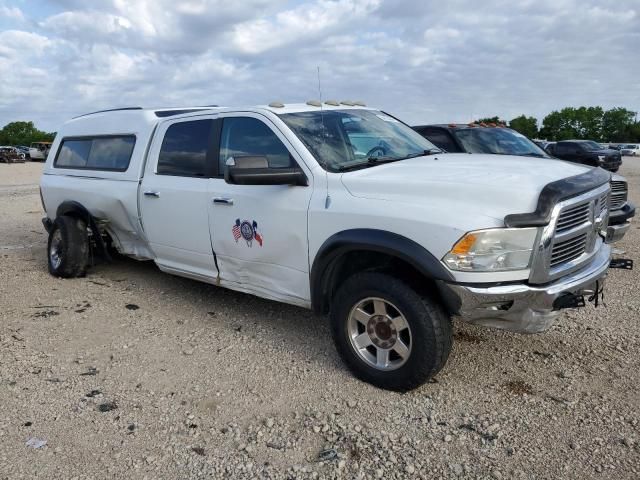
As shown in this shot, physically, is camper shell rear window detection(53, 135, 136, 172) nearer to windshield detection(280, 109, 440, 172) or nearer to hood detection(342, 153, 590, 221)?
windshield detection(280, 109, 440, 172)

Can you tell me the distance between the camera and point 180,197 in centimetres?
491

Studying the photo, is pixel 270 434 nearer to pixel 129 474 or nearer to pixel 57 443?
pixel 129 474

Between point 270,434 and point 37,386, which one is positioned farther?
point 37,386

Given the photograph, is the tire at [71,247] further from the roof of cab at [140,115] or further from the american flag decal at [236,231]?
the american flag decal at [236,231]

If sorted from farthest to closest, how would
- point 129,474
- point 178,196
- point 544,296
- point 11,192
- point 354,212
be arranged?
point 11,192 → point 178,196 → point 354,212 → point 544,296 → point 129,474

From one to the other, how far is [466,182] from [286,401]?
70.8 inches

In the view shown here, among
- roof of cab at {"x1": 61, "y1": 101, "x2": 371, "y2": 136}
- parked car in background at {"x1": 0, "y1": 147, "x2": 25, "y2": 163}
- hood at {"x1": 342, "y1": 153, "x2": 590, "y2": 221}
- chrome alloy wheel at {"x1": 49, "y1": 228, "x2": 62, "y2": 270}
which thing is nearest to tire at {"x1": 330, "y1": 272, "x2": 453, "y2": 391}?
hood at {"x1": 342, "y1": 153, "x2": 590, "y2": 221}

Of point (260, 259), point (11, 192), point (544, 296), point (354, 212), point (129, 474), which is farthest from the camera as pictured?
point (11, 192)

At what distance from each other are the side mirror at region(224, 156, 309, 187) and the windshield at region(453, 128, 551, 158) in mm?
4712

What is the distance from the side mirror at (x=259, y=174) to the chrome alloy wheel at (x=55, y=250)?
3.69 meters

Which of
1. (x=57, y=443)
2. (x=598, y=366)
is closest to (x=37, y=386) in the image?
(x=57, y=443)

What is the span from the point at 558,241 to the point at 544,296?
34 centimetres

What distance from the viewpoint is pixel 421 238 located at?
10.7 ft

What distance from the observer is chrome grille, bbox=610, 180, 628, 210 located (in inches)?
264
